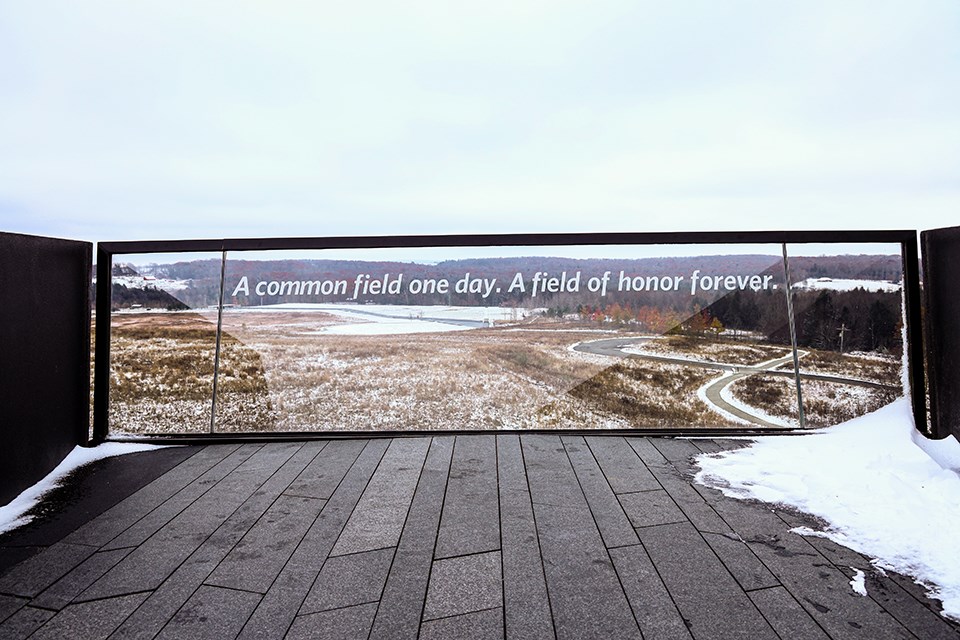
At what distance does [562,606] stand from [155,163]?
24.9 feet

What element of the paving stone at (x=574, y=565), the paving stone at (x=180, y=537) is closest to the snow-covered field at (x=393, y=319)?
the paving stone at (x=180, y=537)

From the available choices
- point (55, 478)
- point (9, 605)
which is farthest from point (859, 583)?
point (55, 478)

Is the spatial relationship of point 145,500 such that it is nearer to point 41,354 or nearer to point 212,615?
point 41,354

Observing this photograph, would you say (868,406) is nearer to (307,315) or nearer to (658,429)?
(658,429)

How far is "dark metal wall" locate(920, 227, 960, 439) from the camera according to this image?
8.96 feet

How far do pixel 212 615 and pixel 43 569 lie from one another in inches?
24.3

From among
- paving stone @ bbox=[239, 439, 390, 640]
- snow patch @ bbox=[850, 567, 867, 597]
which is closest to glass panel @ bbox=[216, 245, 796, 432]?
paving stone @ bbox=[239, 439, 390, 640]

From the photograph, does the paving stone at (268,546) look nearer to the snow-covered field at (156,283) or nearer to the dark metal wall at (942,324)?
the snow-covered field at (156,283)

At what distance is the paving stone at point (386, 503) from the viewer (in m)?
1.77

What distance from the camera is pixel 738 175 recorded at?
7.25 meters

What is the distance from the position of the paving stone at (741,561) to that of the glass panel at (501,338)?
1379 mm

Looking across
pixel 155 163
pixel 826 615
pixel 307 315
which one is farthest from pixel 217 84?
pixel 826 615

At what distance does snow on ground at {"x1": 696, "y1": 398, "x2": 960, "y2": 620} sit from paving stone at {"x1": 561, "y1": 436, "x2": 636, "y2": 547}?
411 millimetres

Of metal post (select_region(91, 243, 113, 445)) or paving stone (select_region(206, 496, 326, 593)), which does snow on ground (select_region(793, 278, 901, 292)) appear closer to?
paving stone (select_region(206, 496, 326, 593))
